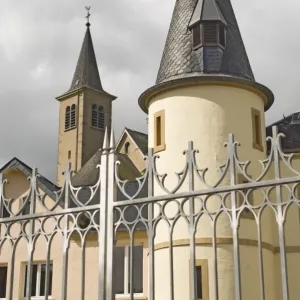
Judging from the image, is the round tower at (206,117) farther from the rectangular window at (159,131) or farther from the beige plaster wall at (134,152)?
the beige plaster wall at (134,152)

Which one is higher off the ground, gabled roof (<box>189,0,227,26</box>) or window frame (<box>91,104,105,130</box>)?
window frame (<box>91,104,105,130</box>)

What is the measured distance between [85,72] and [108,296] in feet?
169

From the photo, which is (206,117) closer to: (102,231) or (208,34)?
(208,34)

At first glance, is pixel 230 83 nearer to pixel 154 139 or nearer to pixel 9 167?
pixel 154 139

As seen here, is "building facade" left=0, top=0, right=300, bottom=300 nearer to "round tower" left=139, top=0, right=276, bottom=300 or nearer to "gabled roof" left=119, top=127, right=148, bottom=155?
"round tower" left=139, top=0, right=276, bottom=300

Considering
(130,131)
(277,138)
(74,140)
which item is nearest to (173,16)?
(277,138)

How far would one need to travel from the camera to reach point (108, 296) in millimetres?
6820

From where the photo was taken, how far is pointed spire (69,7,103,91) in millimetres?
57406

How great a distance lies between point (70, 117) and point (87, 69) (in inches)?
189

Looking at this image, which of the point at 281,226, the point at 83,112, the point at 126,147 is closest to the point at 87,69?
the point at 83,112

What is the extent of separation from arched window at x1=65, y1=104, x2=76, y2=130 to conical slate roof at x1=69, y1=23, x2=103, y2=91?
186 centimetres

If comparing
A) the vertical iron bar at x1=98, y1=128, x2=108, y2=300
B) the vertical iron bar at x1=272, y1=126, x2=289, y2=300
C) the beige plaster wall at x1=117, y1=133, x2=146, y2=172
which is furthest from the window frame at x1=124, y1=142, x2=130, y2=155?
the vertical iron bar at x1=272, y1=126, x2=289, y2=300

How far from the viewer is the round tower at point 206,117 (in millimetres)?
15750

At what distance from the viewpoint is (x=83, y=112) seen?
56.7m
